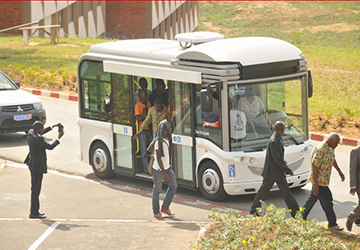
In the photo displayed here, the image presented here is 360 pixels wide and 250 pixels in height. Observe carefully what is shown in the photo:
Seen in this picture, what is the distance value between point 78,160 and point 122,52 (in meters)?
3.29

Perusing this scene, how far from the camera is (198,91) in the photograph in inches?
430

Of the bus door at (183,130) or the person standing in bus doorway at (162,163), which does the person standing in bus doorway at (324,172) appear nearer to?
the person standing in bus doorway at (162,163)

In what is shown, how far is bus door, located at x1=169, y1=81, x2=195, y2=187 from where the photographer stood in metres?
11.1

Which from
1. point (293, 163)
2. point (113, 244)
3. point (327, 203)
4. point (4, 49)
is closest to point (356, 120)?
point (293, 163)

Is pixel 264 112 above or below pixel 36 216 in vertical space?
above

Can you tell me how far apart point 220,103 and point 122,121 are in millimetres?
2491

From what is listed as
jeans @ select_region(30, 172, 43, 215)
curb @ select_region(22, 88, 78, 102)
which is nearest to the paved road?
curb @ select_region(22, 88, 78, 102)

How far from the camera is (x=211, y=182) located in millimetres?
10922

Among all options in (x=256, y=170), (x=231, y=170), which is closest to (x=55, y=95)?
(x=231, y=170)

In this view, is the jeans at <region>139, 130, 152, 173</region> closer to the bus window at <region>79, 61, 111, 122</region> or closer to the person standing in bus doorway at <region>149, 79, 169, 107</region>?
the person standing in bus doorway at <region>149, 79, 169, 107</region>

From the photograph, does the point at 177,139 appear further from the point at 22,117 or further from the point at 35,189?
the point at 22,117

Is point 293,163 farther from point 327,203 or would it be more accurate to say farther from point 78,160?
point 78,160

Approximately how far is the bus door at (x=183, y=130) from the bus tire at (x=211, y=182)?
226 millimetres

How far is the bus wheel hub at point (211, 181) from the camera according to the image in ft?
35.5
